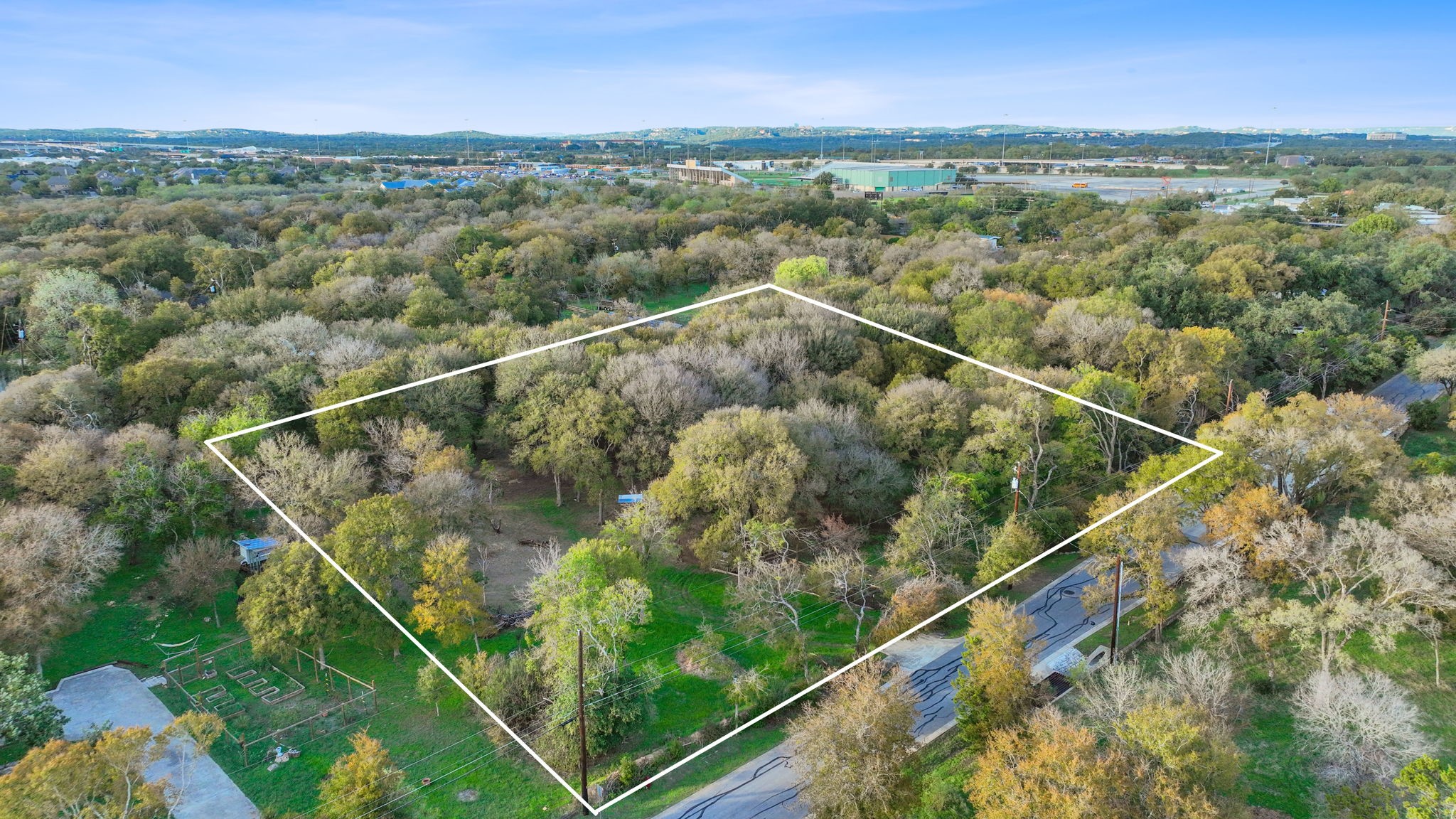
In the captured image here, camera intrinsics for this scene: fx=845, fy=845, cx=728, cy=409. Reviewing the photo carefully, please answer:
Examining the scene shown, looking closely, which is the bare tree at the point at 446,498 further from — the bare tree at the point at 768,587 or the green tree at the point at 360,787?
the bare tree at the point at 768,587

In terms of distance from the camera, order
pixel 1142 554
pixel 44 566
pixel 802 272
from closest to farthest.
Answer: pixel 44 566
pixel 1142 554
pixel 802 272

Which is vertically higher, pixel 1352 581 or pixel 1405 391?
pixel 1352 581

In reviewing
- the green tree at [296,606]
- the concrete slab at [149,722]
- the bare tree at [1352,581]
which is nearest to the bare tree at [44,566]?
the concrete slab at [149,722]

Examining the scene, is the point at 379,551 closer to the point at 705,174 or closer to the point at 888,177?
the point at 888,177

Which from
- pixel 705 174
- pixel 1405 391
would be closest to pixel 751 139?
pixel 705 174

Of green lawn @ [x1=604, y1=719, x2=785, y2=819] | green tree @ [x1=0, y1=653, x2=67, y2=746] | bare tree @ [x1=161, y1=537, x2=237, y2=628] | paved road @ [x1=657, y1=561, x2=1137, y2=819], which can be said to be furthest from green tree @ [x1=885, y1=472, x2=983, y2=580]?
bare tree @ [x1=161, y1=537, x2=237, y2=628]

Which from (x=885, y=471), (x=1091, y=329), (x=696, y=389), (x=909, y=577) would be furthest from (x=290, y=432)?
(x=1091, y=329)

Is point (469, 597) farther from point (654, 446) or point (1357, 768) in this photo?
point (1357, 768)
